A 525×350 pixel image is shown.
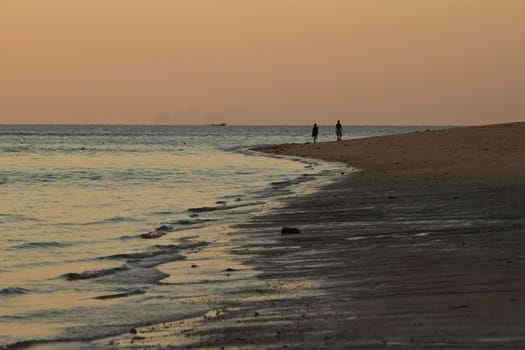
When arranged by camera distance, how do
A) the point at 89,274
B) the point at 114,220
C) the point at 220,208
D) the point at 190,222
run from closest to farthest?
the point at 89,274 < the point at 190,222 < the point at 114,220 < the point at 220,208

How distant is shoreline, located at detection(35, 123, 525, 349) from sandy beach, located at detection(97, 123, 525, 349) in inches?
0.6

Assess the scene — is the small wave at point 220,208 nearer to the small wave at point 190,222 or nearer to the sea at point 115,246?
the sea at point 115,246

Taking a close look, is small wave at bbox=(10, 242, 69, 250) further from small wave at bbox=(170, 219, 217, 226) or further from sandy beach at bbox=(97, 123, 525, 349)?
small wave at bbox=(170, 219, 217, 226)

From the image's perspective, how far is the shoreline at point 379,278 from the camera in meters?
7.77

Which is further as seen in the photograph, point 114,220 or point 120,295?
point 114,220

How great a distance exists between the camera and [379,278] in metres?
10.6

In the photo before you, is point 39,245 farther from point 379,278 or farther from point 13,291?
point 379,278

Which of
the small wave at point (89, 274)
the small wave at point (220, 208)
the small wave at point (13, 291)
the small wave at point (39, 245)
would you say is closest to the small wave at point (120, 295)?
the small wave at point (13, 291)

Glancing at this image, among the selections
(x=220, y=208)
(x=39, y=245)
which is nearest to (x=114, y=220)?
(x=220, y=208)

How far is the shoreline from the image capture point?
7.77m

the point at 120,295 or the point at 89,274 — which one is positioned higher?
the point at 120,295

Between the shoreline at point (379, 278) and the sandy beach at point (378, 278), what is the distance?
0.02 meters

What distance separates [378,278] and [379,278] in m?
0.01

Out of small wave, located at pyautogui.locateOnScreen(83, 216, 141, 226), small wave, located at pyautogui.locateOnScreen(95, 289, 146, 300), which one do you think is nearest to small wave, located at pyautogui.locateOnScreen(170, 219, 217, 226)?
small wave, located at pyautogui.locateOnScreen(83, 216, 141, 226)
